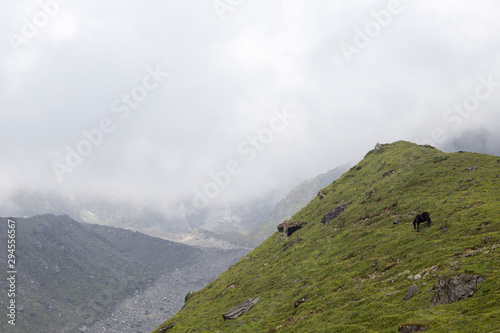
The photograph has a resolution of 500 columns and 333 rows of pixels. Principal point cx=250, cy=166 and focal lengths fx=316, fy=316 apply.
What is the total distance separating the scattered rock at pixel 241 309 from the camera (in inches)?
2429

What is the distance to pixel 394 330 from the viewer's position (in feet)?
98.3

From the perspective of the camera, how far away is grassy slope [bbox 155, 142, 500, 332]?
32.2 m

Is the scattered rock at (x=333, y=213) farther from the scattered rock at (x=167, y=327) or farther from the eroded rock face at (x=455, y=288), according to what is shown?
the eroded rock face at (x=455, y=288)

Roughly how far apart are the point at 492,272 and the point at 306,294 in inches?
1139

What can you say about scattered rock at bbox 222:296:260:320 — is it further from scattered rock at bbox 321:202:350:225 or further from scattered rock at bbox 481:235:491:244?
scattered rock at bbox 481:235:491:244

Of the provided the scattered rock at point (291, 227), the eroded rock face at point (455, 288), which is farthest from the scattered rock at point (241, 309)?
the eroded rock face at point (455, 288)

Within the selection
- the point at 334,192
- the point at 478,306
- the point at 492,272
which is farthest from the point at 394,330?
the point at 334,192

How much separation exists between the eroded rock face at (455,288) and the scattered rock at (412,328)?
4.21 meters

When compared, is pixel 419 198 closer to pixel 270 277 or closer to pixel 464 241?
pixel 464 241

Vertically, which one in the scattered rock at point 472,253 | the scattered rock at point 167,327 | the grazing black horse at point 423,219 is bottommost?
the scattered rock at point 472,253

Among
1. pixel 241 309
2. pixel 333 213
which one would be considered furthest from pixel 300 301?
pixel 333 213

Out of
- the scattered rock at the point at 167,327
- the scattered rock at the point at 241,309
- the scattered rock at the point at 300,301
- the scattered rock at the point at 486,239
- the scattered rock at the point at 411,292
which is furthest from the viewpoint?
the scattered rock at the point at 167,327

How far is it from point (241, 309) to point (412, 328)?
133 feet

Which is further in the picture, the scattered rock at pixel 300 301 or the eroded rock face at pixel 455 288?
the scattered rock at pixel 300 301
